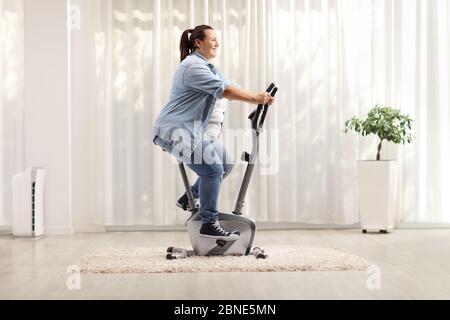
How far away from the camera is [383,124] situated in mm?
5355

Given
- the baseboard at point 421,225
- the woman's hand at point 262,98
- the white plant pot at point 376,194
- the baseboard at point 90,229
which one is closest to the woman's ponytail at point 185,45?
the woman's hand at point 262,98

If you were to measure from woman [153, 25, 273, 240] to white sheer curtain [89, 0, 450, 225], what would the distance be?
5.46ft

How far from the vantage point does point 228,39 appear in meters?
5.67

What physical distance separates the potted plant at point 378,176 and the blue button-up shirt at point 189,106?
1.82m

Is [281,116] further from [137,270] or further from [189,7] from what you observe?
[137,270]

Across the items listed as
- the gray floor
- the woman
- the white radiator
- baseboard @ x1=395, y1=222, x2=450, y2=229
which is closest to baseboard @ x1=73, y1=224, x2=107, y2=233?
the white radiator

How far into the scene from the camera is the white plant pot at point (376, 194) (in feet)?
17.8

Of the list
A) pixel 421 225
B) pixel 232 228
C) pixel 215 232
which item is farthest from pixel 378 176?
pixel 215 232

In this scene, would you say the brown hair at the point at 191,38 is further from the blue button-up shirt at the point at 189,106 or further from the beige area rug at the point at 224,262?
the beige area rug at the point at 224,262

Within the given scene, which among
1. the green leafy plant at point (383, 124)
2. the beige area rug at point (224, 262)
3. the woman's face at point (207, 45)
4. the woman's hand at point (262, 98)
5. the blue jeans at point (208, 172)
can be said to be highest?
the woman's face at point (207, 45)

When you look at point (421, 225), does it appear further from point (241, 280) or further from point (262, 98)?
point (241, 280)
